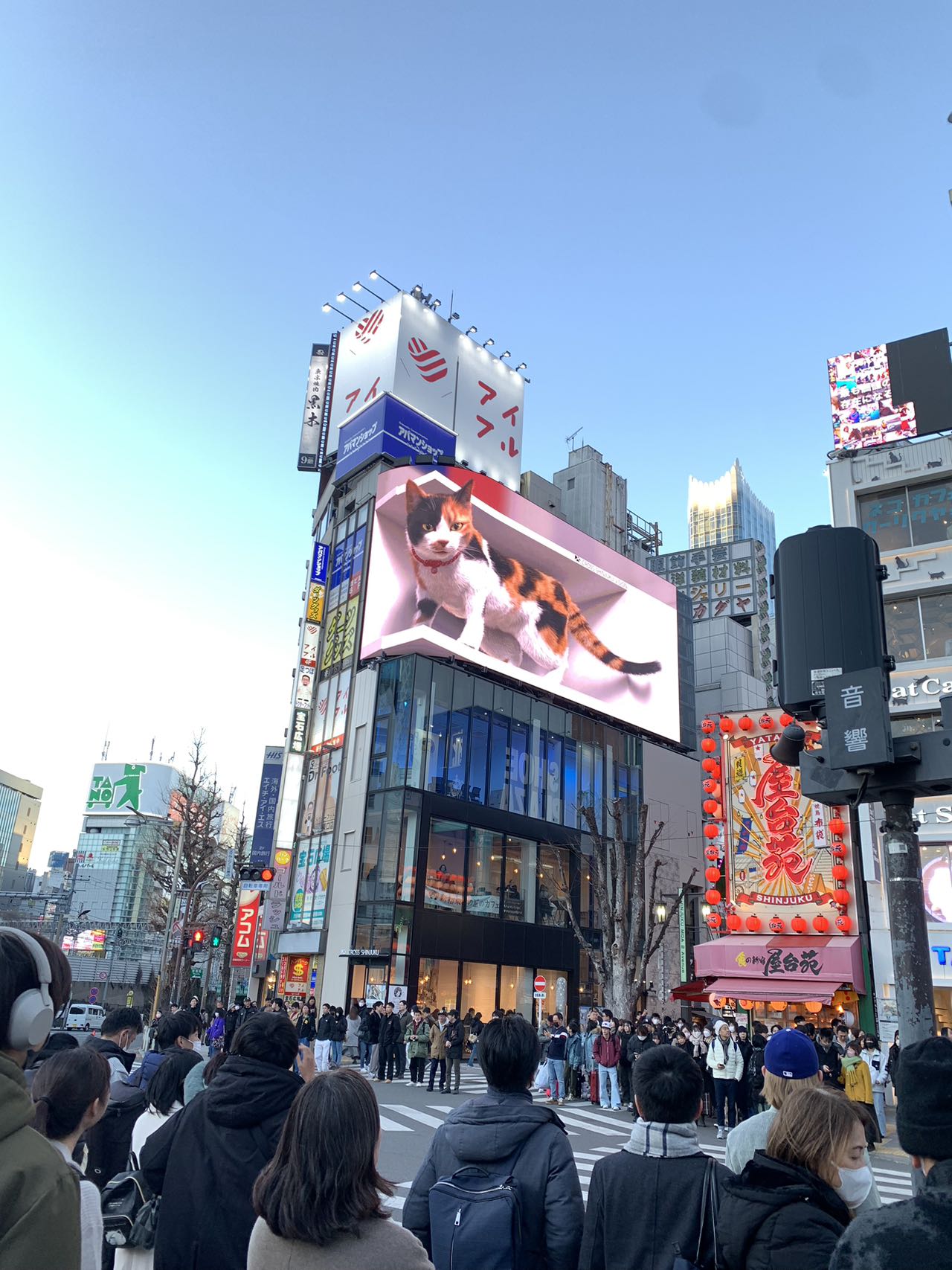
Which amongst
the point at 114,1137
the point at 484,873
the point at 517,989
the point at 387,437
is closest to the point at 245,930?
the point at 484,873

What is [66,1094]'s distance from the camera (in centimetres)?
344

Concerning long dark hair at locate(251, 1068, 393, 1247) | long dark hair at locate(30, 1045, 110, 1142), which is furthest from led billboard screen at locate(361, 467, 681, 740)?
long dark hair at locate(251, 1068, 393, 1247)

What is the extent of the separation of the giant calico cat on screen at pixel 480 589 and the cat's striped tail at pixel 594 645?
277 millimetres

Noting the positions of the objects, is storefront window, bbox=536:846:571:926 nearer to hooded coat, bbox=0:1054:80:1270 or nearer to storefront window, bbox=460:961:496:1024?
storefront window, bbox=460:961:496:1024

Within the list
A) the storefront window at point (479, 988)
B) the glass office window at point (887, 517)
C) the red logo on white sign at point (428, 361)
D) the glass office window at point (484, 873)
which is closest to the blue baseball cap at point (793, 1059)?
the glass office window at point (887, 517)

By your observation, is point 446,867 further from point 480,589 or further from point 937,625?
point 937,625

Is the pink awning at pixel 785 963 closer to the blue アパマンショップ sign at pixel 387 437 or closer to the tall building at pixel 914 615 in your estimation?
the tall building at pixel 914 615

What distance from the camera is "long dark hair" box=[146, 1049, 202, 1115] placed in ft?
18.3

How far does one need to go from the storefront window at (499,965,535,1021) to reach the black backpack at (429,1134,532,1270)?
36.6 metres

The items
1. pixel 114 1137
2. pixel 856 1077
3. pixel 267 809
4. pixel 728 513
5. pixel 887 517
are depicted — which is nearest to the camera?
pixel 114 1137

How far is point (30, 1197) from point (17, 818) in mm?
158556

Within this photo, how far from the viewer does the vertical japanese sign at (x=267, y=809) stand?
44312 millimetres

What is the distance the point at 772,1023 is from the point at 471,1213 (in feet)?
84.6

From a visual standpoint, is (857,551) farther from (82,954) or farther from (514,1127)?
(82,954)
